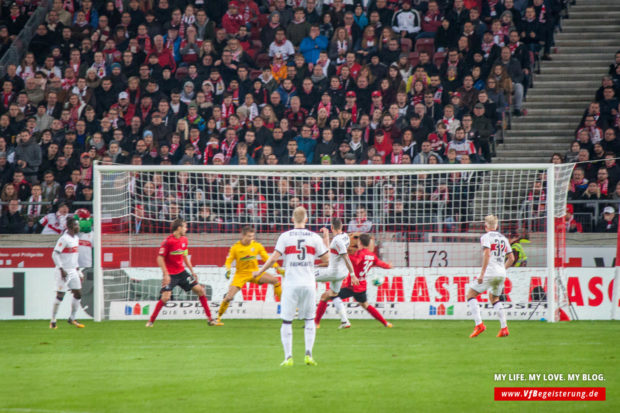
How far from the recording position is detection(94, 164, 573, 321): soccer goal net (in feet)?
59.3

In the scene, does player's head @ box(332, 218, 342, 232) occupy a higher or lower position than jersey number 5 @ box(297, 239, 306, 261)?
higher

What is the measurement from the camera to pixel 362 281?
1634 cm

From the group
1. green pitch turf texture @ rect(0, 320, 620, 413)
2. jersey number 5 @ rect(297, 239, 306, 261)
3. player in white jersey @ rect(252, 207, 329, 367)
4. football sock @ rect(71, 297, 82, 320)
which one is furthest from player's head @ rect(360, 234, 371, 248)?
football sock @ rect(71, 297, 82, 320)

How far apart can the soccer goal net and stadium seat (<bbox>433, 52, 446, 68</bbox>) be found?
176 inches

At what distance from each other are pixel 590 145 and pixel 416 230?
4624mm

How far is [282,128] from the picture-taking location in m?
22.0

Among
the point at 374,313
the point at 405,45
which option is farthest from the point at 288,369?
the point at 405,45

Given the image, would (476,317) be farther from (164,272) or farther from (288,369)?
(164,272)

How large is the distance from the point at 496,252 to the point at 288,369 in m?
5.22

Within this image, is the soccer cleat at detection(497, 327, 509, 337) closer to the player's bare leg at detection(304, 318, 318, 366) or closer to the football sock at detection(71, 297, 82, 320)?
the player's bare leg at detection(304, 318, 318, 366)

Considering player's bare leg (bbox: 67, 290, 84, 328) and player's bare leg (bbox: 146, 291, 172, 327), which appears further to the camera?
player's bare leg (bbox: 67, 290, 84, 328)

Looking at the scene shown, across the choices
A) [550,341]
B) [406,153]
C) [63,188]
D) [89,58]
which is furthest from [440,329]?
[89,58]

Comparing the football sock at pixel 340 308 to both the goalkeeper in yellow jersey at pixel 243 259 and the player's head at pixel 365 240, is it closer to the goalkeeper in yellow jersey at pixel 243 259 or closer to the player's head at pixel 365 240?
the player's head at pixel 365 240

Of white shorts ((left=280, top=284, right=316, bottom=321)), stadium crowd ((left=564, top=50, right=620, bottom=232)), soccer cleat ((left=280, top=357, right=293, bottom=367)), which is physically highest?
stadium crowd ((left=564, top=50, right=620, bottom=232))
